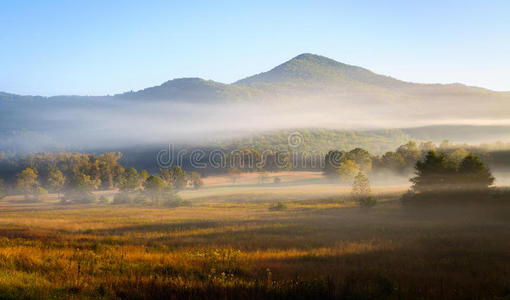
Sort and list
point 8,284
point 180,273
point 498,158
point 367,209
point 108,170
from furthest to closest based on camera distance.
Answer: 1. point 108,170
2. point 498,158
3. point 367,209
4. point 180,273
5. point 8,284

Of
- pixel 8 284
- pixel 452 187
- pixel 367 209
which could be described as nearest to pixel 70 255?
pixel 8 284

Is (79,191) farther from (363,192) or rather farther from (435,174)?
(435,174)

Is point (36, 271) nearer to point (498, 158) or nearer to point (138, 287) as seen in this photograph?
point (138, 287)

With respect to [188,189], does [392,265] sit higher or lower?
higher

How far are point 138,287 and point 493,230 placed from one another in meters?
26.8

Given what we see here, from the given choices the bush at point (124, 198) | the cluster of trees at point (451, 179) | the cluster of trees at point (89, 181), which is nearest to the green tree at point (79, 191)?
the cluster of trees at point (89, 181)

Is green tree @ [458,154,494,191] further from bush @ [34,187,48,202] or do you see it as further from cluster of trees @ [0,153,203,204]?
bush @ [34,187,48,202]

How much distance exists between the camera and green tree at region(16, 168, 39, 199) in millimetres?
115688

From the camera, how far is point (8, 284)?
296 inches

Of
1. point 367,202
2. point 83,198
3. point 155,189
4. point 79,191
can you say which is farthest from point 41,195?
point 367,202

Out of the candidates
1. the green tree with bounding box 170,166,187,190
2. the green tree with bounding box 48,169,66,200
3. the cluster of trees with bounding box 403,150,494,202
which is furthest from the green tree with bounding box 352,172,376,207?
the green tree with bounding box 48,169,66,200

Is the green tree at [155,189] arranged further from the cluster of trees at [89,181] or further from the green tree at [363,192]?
the green tree at [363,192]

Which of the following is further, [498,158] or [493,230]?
[498,158]

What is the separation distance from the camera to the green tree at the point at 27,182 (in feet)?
380
